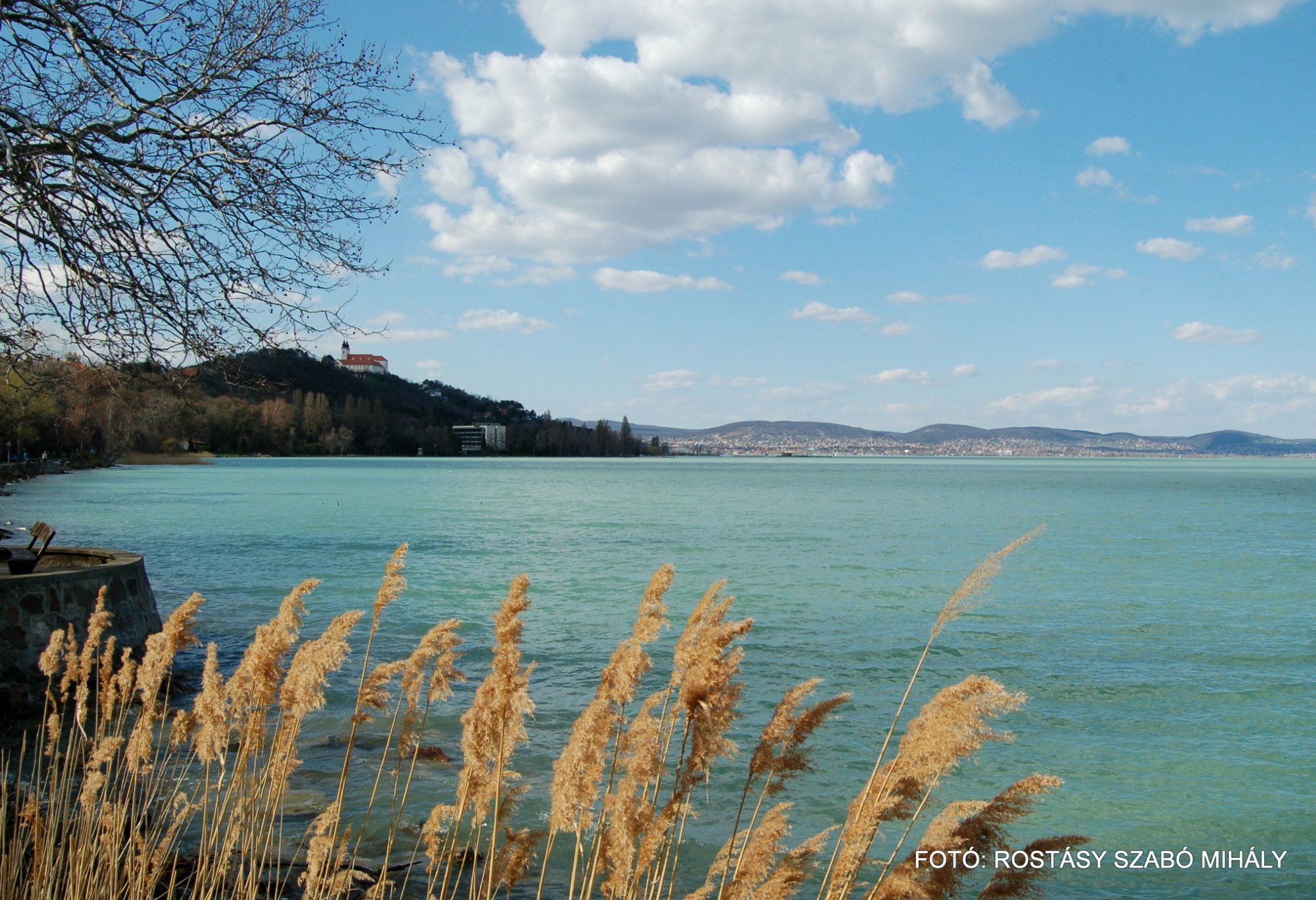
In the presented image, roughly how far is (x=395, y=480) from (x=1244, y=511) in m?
74.5

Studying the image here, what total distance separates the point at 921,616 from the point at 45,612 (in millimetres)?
15795

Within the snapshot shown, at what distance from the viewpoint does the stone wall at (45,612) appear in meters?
10.4

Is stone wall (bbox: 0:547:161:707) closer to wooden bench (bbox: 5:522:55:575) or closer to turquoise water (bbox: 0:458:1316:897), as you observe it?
wooden bench (bbox: 5:522:55:575)

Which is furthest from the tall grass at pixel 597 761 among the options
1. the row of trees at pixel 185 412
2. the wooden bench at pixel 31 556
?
the wooden bench at pixel 31 556

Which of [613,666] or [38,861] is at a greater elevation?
[613,666]

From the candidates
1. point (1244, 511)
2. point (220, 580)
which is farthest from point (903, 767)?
point (1244, 511)

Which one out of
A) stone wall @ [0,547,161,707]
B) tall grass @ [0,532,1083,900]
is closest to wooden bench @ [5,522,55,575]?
stone wall @ [0,547,161,707]

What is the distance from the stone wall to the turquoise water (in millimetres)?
3280

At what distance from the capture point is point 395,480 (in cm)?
9719

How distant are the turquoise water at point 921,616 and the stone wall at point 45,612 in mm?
3280

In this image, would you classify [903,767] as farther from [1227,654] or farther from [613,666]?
[1227,654]

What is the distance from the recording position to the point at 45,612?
1073cm

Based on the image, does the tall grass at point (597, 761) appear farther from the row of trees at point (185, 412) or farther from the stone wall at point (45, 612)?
the stone wall at point (45, 612)

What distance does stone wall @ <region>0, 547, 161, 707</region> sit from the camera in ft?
34.2
